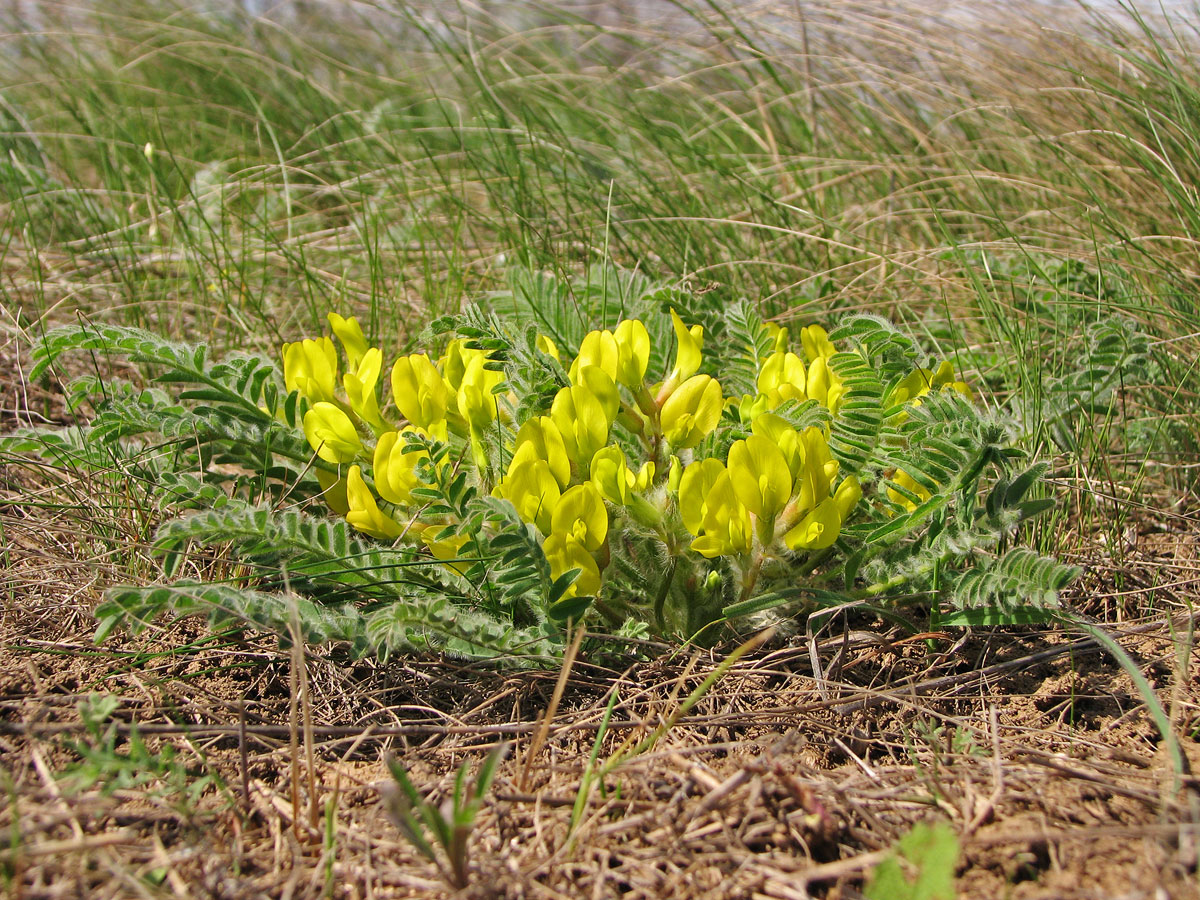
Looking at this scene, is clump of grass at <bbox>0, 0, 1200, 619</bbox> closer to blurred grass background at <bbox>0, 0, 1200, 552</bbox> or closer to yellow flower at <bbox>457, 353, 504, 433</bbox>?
blurred grass background at <bbox>0, 0, 1200, 552</bbox>

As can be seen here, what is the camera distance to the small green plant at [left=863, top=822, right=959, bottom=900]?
1.04 metres

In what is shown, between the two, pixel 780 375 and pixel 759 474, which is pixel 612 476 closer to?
pixel 759 474

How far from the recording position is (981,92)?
367 cm

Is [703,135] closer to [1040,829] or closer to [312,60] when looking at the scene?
[312,60]

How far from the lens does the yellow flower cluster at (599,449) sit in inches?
60.6

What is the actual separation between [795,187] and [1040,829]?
2.64 meters

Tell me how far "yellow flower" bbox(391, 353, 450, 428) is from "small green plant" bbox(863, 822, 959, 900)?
1.07m

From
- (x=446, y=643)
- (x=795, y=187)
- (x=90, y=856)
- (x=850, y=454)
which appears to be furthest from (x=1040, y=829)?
(x=795, y=187)

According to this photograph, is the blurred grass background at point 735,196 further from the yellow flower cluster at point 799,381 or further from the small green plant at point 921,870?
the small green plant at point 921,870

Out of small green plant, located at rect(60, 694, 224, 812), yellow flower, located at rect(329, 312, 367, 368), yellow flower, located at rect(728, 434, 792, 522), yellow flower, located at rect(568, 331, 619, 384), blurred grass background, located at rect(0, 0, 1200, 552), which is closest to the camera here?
small green plant, located at rect(60, 694, 224, 812)

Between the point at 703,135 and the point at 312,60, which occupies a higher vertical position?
the point at 703,135

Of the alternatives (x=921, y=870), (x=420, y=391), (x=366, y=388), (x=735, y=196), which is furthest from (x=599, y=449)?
(x=735, y=196)

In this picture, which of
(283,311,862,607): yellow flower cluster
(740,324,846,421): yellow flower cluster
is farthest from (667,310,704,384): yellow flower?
(740,324,846,421): yellow flower cluster

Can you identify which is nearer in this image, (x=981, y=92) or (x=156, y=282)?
(x=156, y=282)
